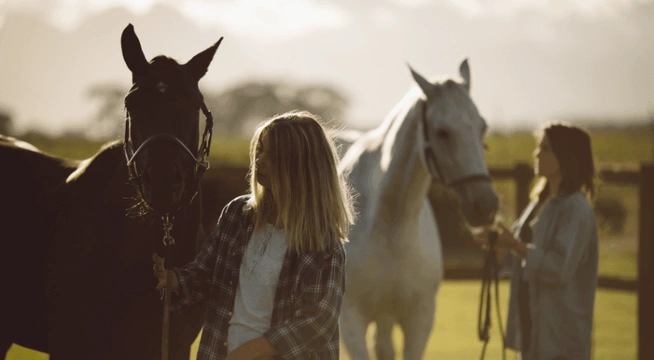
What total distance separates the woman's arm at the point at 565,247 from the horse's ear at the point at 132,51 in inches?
80.3

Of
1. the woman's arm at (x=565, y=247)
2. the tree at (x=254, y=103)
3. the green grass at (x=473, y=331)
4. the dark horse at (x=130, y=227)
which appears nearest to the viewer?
the dark horse at (x=130, y=227)

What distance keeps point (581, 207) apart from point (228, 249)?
6.45 ft

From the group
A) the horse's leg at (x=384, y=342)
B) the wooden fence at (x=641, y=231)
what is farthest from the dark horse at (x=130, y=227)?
the wooden fence at (x=641, y=231)

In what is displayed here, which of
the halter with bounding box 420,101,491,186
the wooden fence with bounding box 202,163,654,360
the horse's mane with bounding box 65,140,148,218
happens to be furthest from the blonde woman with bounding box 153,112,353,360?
the wooden fence with bounding box 202,163,654,360

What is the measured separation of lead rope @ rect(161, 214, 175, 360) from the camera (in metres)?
2.21

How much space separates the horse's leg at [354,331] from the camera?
3611mm

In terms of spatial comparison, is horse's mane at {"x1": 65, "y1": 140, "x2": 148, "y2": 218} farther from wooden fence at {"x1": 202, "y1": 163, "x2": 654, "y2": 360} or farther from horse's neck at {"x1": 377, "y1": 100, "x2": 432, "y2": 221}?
wooden fence at {"x1": 202, "y1": 163, "x2": 654, "y2": 360}

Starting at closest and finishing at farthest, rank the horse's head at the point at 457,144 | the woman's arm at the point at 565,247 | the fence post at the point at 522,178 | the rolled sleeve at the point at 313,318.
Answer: the rolled sleeve at the point at 313,318 → the woman's arm at the point at 565,247 → the horse's head at the point at 457,144 → the fence post at the point at 522,178

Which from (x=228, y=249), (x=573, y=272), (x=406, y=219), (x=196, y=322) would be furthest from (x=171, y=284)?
(x=573, y=272)

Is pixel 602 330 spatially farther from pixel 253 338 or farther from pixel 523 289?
pixel 253 338

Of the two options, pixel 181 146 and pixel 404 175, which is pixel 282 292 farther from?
pixel 404 175

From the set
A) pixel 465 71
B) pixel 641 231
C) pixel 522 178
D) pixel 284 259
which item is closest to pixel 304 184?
pixel 284 259

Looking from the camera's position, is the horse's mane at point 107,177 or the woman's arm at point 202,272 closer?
the woman's arm at point 202,272

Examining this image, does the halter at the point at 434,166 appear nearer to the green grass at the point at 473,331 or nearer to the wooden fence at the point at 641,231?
the wooden fence at the point at 641,231
